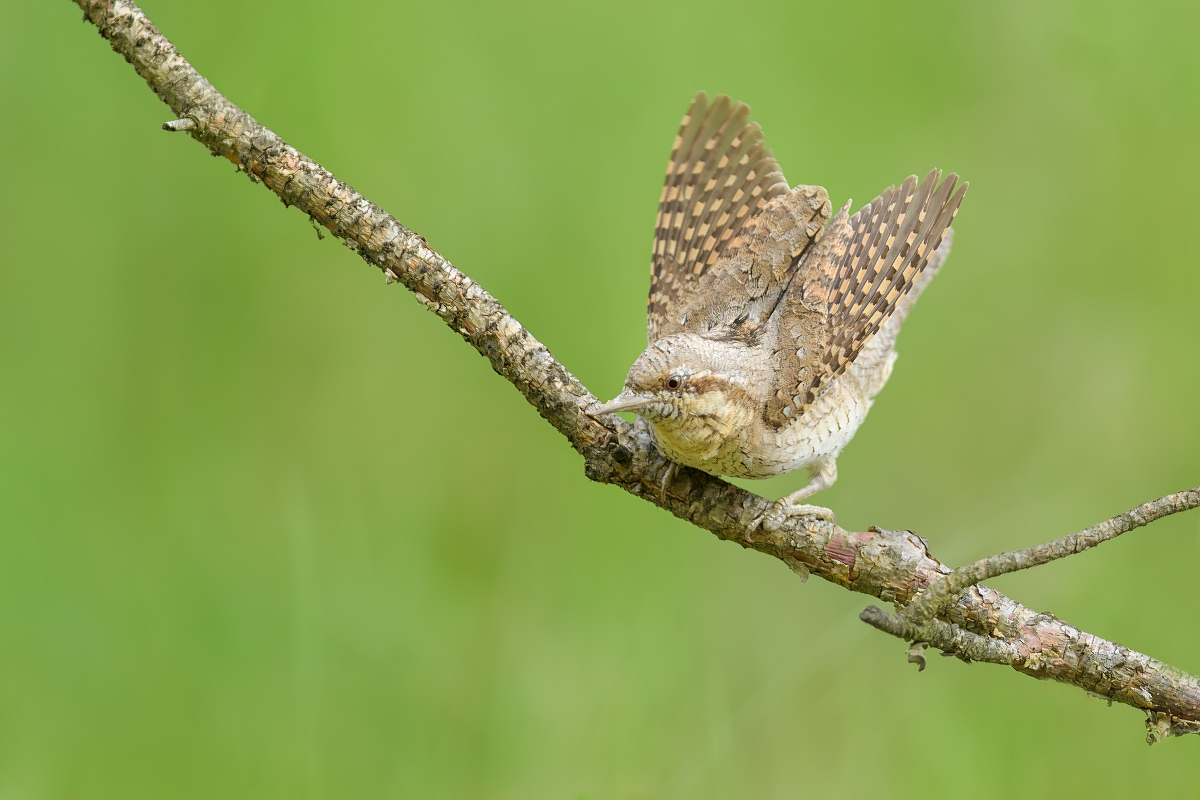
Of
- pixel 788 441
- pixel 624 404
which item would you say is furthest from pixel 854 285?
pixel 624 404

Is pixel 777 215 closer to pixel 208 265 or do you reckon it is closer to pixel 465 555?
pixel 465 555

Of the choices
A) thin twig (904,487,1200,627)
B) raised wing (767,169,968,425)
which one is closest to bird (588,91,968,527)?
raised wing (767,169,968,425)

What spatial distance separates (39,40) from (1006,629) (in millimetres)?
4245

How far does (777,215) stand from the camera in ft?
10.1

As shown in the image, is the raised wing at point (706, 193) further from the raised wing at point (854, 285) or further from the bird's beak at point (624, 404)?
the bird's beak at point (624, 404)

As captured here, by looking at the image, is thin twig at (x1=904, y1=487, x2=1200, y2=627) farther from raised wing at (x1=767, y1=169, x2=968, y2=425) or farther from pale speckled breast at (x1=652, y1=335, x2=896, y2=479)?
raised wing at (x1=767, y1=169, x2=968, y2=425)

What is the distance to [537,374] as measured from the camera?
231 centimetres

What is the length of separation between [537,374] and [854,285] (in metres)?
1.11

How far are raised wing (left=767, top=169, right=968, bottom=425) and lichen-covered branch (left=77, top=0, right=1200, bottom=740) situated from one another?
0.59m

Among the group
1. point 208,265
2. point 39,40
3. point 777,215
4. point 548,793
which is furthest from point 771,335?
point 39,40

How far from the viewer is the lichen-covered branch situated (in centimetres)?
217

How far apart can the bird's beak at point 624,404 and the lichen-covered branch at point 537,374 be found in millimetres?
32

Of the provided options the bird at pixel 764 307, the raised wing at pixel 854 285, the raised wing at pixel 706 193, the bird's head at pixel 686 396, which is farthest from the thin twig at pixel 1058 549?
the raised wing at pixel 706 193

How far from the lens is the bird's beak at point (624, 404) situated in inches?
92.8
